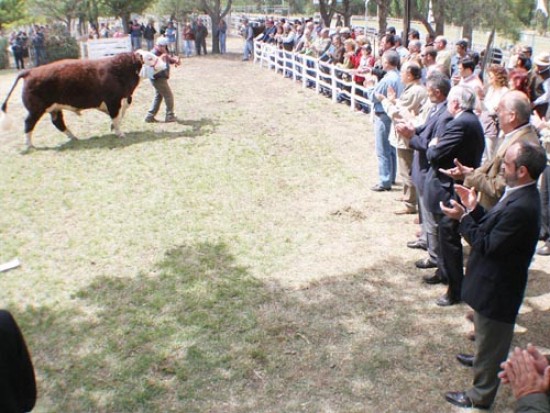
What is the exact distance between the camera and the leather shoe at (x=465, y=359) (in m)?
4.25

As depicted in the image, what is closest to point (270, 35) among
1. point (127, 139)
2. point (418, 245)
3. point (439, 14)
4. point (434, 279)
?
point (439, 14)

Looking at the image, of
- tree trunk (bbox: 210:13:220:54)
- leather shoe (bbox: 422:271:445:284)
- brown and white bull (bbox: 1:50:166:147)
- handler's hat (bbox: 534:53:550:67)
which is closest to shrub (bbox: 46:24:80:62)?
tree trunk (bbox: 210:13:220:54)

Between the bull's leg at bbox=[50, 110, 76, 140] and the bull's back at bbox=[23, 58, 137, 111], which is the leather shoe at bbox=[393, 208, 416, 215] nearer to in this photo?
the bull's back at bbox=[23, 58, 137, 111]

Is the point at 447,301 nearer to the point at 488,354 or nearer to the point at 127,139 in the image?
the point at 488,354

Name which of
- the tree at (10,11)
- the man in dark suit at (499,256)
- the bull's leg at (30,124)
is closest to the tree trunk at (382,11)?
the bull's leg at (30,124)

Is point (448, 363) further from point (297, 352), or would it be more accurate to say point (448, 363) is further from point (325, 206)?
point (325, 206)

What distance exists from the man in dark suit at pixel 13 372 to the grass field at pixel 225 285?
1.41 meters

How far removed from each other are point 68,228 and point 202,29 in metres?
21.7

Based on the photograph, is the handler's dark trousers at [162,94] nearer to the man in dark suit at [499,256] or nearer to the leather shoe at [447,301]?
the leather shoe at [447,301]

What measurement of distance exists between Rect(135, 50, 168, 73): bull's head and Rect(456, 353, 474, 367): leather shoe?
8.81 m

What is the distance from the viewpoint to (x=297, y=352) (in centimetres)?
450

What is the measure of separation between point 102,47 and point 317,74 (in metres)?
11.8

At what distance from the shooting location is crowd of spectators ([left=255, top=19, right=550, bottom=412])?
3287 millimetres

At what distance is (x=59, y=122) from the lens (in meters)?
11.0
